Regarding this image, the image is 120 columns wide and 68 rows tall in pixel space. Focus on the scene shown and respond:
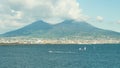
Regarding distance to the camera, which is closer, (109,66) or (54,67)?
(54,67)

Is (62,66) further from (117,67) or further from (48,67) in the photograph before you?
(117,67)

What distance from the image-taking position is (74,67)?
580 feet

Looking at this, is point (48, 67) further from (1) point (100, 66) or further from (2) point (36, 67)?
(1) point (100, 66)

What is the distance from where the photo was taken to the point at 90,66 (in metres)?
185

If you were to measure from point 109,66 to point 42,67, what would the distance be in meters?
34.6

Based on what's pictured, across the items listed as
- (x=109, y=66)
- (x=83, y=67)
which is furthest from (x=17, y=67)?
(x=109, y=66)

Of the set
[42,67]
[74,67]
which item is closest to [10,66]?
[42,67]

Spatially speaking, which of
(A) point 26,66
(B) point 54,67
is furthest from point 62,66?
(A) point 26,66

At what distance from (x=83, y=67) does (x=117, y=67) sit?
56.0 ft

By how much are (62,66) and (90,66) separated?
50.4 feet

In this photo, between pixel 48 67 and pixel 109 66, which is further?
pixel 109 66

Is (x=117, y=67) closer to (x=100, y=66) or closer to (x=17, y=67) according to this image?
(x=100, y=66)

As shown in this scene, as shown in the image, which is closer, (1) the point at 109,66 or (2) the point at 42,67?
(2) the point at 42,67

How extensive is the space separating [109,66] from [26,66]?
41.1 m
